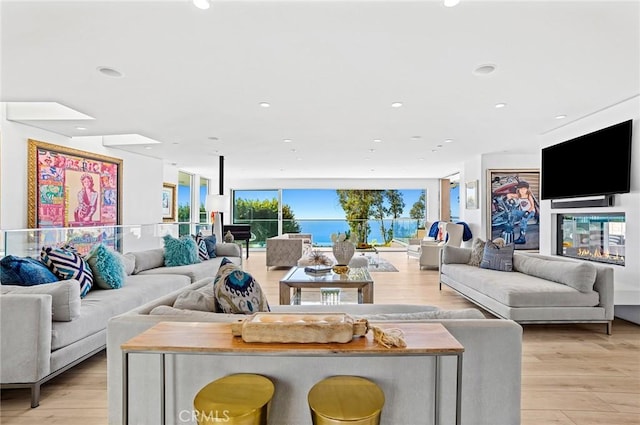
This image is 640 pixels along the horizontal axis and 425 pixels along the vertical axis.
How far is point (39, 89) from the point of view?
11.3ft

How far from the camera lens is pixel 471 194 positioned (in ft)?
26.3

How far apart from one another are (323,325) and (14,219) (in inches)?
198

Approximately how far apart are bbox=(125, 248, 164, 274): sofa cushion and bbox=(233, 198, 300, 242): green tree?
684 cm

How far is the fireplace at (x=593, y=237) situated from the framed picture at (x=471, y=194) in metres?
2.59

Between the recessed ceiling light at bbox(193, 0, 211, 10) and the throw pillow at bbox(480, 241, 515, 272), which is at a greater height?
the recessed ceiling light at bbox(193, 0, 211, 10)

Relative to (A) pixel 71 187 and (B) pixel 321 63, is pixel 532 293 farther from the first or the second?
(A) pixel 71 187

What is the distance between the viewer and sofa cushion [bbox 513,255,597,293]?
344cm

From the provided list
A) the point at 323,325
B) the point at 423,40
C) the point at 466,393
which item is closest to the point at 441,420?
the point at 466,393

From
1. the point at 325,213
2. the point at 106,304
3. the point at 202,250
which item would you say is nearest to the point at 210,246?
the point at 202,250

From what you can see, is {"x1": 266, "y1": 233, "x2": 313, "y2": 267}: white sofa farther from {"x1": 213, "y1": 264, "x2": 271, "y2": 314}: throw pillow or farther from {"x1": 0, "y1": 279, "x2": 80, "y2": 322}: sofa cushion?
{"x1": 213, "y1": 264, "x2": 271, "y2": 314}: throw pillow

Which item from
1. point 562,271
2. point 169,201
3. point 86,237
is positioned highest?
point 169,201

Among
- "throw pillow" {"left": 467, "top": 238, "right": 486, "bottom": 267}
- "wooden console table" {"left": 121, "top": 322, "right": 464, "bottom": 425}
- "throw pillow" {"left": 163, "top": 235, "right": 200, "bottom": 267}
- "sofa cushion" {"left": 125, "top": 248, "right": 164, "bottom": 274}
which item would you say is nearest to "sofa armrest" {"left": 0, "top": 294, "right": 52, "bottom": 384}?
"wooden console table" {"left": 121, "top": 322, "right": 464, "bottom": 425}

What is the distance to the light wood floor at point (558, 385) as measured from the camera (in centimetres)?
207

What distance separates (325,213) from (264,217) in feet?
6.61
